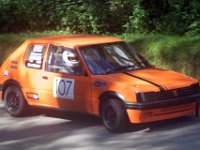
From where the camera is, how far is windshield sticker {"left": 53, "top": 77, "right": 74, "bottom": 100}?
32.2 ft

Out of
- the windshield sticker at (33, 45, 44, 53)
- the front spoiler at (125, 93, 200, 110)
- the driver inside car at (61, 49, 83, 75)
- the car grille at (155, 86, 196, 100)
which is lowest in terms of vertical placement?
the front spoiler at (125, 93, 200, 110)

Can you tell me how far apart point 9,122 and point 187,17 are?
7232 millimetres

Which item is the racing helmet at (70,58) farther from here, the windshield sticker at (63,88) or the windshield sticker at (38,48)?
the windshield sticker at (38,48)

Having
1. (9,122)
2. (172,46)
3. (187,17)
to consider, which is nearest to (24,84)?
(9,122)

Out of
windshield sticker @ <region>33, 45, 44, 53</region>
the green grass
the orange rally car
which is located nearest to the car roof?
the orange rally car

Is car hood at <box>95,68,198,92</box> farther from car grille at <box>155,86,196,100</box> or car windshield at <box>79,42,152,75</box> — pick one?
car windshield at <box>79,42,152,75</box>

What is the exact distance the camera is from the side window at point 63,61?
9898 millimetres

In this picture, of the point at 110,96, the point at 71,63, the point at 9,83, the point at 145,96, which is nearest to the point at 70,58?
the point at 71,63

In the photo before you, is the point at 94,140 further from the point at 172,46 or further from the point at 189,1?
the point at 189,1

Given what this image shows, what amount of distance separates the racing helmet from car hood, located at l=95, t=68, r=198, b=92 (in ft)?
1.90

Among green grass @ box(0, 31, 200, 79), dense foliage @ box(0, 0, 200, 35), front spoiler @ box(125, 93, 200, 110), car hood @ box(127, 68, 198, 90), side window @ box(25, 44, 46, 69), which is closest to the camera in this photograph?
front spoiler @ box(125, 93, 200, 110)

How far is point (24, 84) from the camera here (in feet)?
35.0

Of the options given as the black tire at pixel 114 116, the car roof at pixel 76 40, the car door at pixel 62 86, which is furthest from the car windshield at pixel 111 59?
the black tire at pixel 114 116

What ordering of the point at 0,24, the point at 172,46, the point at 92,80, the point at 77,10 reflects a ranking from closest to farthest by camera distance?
the point at 92,80 → the point at 172,46 → the point at 77,10 → the point at 0,24
